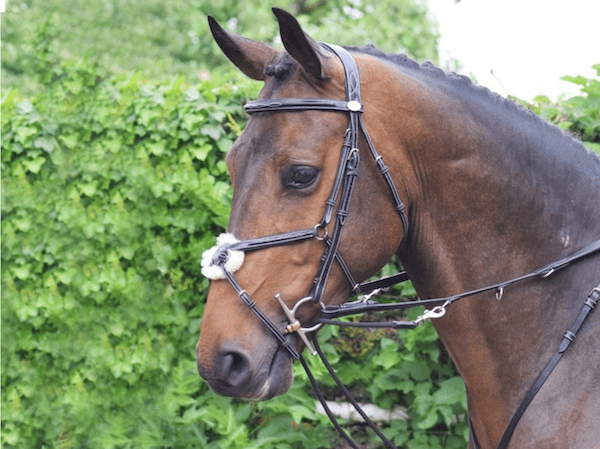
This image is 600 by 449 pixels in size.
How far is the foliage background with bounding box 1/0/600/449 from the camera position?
370cm

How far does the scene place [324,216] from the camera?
1.99 meters

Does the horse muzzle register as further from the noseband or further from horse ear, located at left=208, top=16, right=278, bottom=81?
horse ear, located at left=208, top=16, right=278, bottom=81

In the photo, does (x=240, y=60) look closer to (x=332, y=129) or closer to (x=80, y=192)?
(x=332, y=129)

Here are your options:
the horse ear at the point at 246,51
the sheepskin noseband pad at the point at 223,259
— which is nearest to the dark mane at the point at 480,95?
the horse ear at the point at 246,51

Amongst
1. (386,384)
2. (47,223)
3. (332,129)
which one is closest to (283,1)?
(47,223)

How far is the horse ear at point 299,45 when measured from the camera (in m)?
1.91

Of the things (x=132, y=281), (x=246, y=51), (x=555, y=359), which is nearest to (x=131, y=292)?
(x=132, y=281)

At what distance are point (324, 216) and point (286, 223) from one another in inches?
5.0

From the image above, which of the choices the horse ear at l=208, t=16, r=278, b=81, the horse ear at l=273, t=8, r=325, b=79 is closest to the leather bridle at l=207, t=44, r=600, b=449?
the horse ear at l=273, t=8, r=325, b=79

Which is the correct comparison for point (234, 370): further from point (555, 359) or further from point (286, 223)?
point (555, 359)

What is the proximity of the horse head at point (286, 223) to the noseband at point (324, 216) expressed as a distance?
0.02 m

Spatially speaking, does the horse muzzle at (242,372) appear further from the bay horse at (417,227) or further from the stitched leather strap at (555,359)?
the stitched leather strap at (555,359)

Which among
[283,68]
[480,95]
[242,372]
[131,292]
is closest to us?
[242,372]

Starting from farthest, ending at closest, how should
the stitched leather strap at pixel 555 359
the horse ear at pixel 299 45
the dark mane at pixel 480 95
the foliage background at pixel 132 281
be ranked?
the foliage background at pixel 132 281 → the dark mane at pixel 480 95 → the stitched leather strap at pixel 555 359 → the horse ear at pixel 299 45
